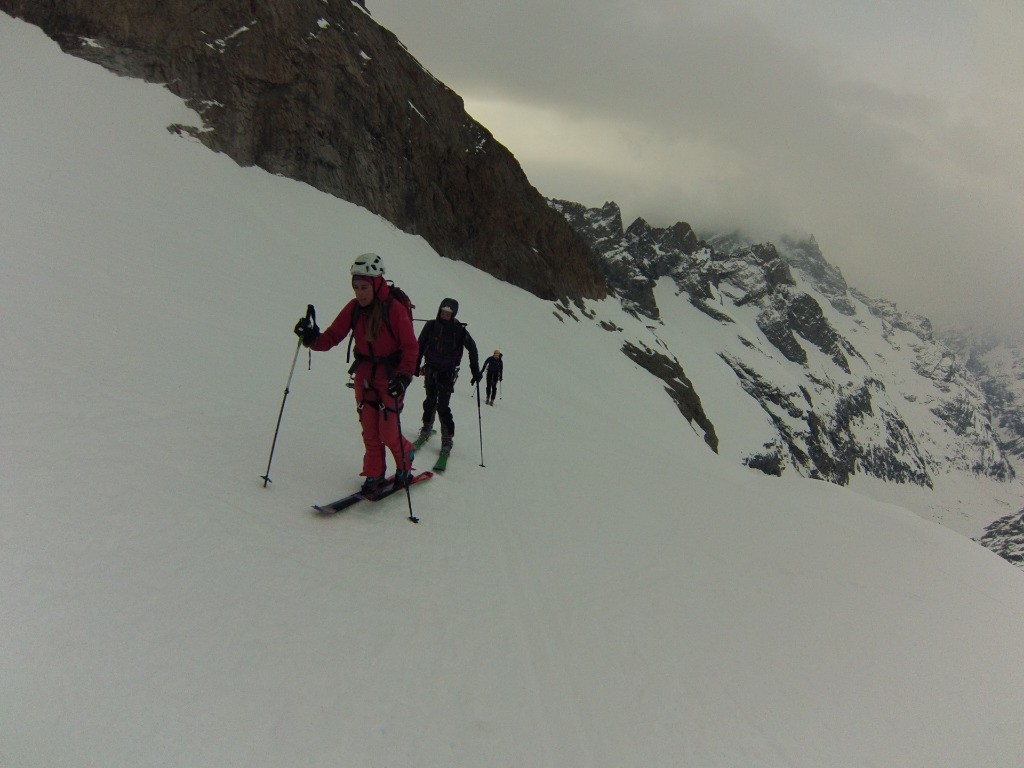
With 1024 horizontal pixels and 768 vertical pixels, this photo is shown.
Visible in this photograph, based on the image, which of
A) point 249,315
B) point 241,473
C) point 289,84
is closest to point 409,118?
point 289,84

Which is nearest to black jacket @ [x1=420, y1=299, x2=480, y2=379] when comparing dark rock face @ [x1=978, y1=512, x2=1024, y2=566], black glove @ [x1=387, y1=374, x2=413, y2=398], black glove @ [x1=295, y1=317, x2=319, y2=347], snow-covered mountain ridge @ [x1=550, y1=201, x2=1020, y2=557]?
black glove @ [x1=295, y1=317, x2=319, y2=347]

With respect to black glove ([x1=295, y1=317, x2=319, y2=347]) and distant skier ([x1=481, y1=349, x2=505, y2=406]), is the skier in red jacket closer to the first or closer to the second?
black glove ([x1=295, y1=317, x2=319, y2=347])

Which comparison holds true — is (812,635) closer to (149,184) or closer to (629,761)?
(629,761)

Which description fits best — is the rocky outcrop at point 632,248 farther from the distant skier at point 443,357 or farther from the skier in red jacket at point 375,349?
the skier in red jacket at point 375,349

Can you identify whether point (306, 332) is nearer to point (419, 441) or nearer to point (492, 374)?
point (419, 441)

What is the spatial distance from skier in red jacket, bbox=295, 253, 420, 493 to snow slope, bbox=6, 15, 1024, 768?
23.7 inches

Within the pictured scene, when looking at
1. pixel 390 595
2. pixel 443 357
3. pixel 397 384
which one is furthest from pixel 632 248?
pixel 390 595

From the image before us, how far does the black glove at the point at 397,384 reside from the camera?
4784mm

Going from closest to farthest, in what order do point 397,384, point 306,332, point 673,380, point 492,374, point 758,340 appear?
point 397,384 < point 306,332 < point 492,374 < point 673,380 < point 758,340

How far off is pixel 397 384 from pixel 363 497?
1.16m

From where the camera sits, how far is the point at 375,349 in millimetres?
5129

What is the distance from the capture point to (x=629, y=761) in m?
2.77

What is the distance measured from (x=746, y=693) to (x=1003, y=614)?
4.03m

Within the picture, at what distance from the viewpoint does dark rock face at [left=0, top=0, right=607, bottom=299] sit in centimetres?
2380
